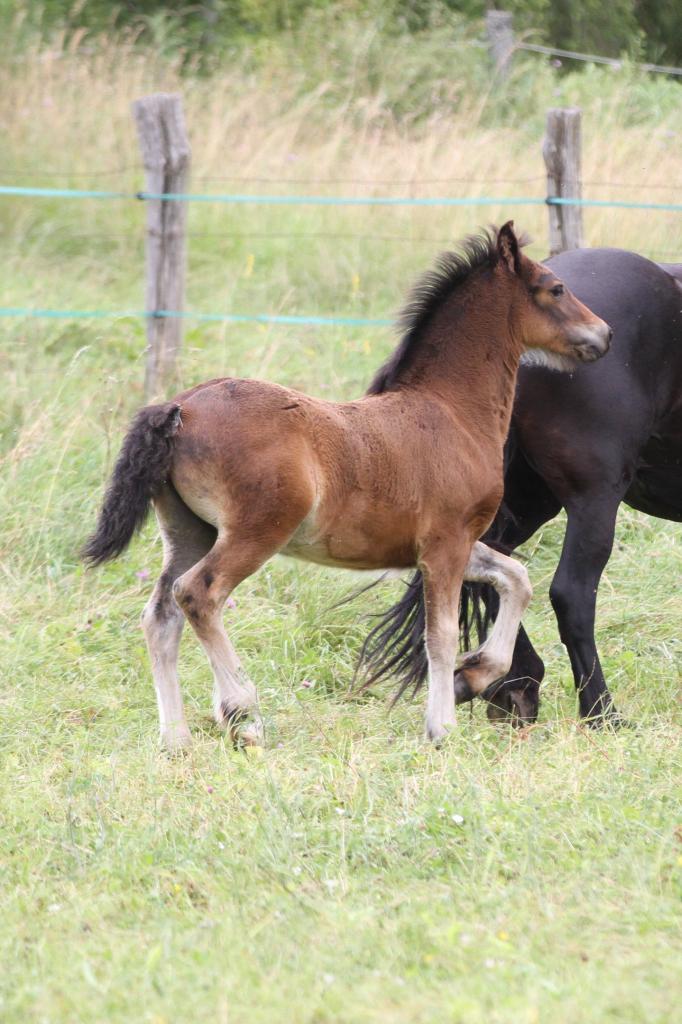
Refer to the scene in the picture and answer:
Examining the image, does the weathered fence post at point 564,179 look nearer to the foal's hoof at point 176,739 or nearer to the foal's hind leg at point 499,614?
the foal's hind leg at point 499,614

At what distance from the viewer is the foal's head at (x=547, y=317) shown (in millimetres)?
4215

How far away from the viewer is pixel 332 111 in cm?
1184

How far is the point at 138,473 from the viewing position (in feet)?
12.4

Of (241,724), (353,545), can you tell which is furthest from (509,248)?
(241,724)

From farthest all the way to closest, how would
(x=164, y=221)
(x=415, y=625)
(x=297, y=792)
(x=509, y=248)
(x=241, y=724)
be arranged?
(x=164, y=221), (x=415, y=625), (x=509, y=248), (x=241, y=724), (x=297, y=792)

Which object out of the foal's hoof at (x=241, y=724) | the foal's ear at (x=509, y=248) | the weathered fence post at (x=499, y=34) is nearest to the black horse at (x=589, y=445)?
the foal's ear at (x=509, y=248)

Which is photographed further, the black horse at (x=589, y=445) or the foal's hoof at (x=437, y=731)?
the black horse at (x=589, y=445)

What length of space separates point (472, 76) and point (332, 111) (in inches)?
109

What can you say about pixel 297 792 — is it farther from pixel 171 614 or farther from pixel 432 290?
pixel 432 290

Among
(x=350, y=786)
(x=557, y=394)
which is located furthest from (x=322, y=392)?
(x=350, y=786)

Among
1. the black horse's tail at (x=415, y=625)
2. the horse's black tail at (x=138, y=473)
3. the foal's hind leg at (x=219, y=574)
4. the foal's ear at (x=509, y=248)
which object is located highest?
the foal's ear at (x=509, y=248)

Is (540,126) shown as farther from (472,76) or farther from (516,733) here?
(516,733)

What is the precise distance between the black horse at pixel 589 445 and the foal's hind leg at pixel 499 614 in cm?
7

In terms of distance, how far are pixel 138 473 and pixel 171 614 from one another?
525 mm
